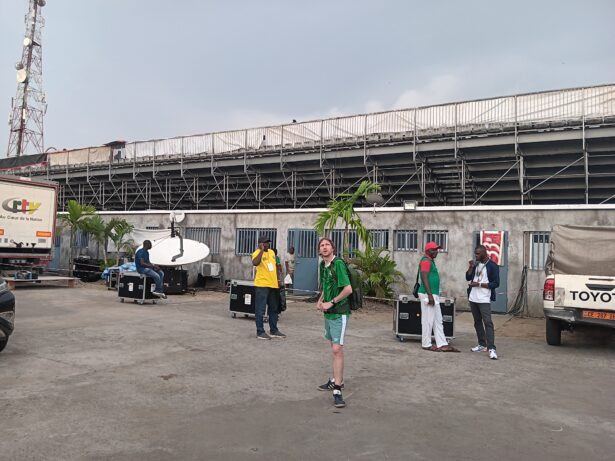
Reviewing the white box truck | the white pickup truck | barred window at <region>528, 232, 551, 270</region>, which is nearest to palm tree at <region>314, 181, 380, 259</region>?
barred window at <region>528, 232, 551, 270</region>

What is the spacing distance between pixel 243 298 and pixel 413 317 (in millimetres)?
3944

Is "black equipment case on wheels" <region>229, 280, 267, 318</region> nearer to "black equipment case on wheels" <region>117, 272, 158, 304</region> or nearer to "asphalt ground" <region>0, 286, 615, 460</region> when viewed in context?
"asphalt ground" <region>0, 286, 615, 460</region>

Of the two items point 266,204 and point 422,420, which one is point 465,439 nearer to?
point 422,420

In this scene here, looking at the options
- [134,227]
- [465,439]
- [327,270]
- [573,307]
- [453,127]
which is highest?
[453,127]

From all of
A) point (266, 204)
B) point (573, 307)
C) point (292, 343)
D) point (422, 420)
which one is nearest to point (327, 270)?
point (422, 420)

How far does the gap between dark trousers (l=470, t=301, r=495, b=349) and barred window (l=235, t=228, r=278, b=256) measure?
33.2 ft

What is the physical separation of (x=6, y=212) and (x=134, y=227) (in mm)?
5621

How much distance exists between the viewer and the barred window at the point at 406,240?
1478 centimetres

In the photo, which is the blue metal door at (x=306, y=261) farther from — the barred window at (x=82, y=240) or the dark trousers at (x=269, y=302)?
the barred window at (x=82, y=240)

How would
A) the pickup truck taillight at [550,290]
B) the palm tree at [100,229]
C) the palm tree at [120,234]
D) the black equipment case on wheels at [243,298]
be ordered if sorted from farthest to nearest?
the palm tree at [100,229]
the palm tree at [120,234]
the black equipment case on wheels at [243,298]
the pickup truck taillight at [550,290]

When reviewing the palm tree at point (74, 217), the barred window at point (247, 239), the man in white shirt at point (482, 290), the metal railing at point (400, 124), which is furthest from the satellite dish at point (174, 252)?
the man in white shirt at point (482, 290)

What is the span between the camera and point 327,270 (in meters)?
5.53

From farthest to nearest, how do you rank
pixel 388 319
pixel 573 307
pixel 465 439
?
pixel 388 319, pixel 573 307, pixel 465 439

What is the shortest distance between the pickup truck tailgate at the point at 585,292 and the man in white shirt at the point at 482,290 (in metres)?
1.20
